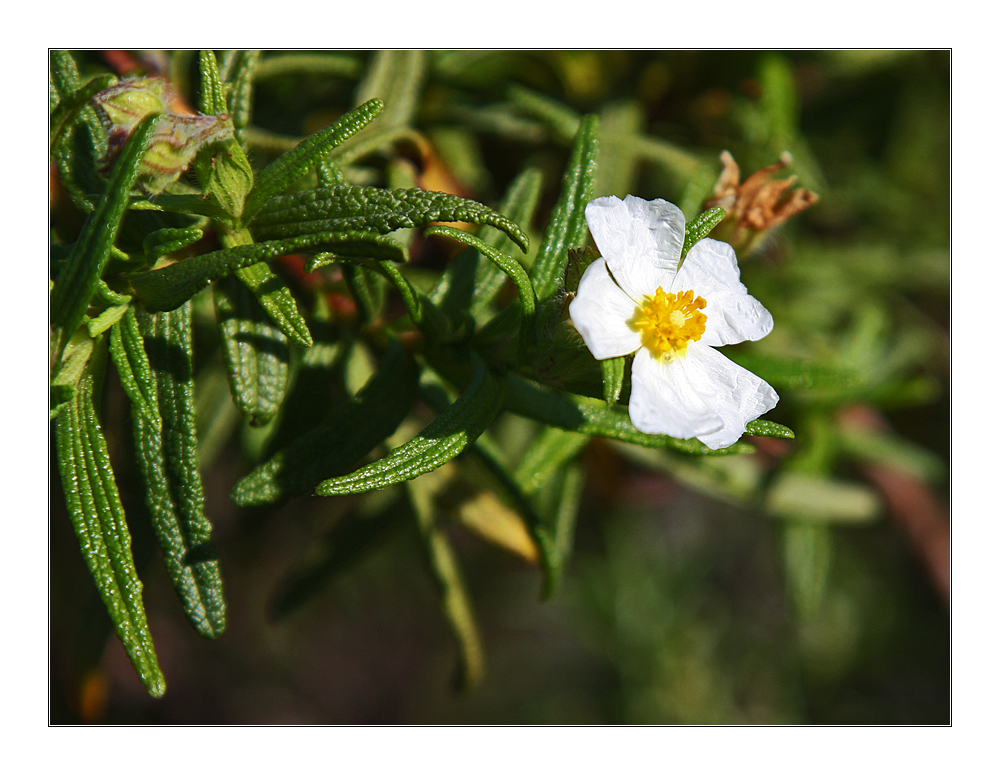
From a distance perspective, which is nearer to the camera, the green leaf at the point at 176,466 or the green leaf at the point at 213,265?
the green leaf at the point at 213,265

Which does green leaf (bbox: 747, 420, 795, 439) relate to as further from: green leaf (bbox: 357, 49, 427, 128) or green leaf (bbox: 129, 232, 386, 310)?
green leaf (bbox: 357, 49, 427, 128)

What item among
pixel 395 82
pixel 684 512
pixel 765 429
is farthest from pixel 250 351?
pixel 684 512

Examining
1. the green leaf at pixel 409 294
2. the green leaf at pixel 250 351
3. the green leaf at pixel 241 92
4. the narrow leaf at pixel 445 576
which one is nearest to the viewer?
the green leaf at pixel 409 294

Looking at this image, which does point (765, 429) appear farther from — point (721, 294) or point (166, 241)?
point (166, 241)

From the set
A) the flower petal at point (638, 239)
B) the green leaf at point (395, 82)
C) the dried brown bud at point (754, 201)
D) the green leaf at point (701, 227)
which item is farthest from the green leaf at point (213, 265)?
the green leaf at point (395, 82)

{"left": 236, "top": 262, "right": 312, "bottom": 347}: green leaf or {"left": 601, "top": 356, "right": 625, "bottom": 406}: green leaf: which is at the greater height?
{"left": 236, "top": 262, "right": 312, "bottom": 347}: green leaf

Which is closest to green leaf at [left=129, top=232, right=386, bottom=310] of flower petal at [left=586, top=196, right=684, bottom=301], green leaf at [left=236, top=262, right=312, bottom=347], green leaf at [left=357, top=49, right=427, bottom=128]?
green leaf at [left=236, top=262, right=312, bottom=347]

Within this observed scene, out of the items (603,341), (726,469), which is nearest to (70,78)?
(603,341)

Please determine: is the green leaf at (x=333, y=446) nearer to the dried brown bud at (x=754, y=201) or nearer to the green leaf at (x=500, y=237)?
the green leaf at (x=500, y=237)
